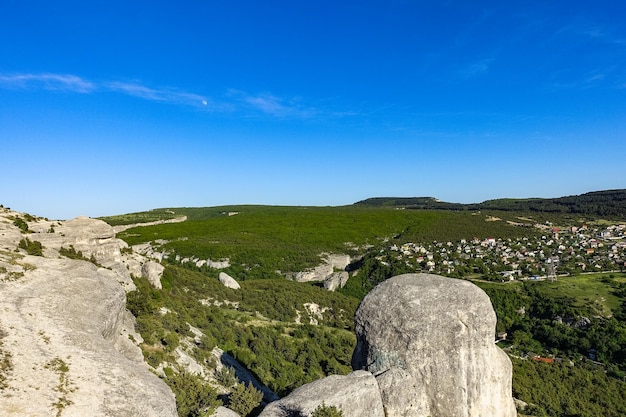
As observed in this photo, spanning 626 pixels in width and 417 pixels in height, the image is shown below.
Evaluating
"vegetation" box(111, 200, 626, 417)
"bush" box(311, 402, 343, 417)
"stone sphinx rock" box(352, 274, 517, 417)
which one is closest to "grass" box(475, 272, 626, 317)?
"vegetation" box(111, 200, 626, 417)

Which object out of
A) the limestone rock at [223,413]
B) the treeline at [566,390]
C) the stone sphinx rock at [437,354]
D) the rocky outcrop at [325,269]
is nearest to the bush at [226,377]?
the limestone rock at [223,413]

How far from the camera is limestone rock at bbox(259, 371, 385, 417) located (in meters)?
16.2

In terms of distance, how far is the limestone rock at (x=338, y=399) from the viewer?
16.2 meters

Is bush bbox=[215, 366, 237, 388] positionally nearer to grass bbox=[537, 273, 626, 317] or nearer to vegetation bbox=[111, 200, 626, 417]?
vegetation bbox=[111, 200, 626, 417]

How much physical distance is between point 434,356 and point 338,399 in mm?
6170

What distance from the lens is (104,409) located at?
40.9 ft

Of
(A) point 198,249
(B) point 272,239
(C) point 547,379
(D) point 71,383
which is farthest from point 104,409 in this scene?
(B) point 272,239

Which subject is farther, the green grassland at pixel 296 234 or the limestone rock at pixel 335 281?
the green grassland at pixel 296 234

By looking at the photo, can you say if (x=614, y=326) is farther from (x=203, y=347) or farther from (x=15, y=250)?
(x=15, y=250)

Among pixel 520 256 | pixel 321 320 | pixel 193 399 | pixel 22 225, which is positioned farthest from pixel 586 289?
pixel 22 225

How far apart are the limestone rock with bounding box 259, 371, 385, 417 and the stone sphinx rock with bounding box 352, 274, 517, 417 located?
41.2 inches

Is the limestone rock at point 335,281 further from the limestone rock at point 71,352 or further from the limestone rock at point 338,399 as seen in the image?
the limestone rock at point 338,399

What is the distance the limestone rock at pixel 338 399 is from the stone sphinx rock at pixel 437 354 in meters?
1.05

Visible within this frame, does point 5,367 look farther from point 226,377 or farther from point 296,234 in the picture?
point 296,234
